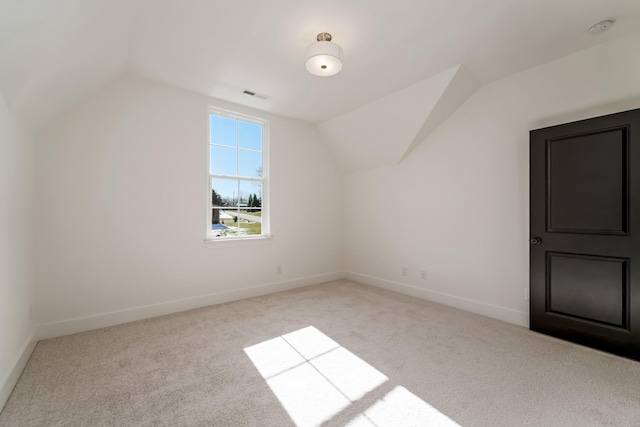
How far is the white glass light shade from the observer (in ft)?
7.64

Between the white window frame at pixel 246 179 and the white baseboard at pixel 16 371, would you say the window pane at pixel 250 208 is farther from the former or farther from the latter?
the white baseboard at pixel 16 371

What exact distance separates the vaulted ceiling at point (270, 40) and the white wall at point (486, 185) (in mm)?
238

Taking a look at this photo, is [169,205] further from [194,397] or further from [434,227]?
[434,227]

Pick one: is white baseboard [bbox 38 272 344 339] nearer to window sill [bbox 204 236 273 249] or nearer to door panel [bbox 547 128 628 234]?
window sill [bbox 204 236 273 249]

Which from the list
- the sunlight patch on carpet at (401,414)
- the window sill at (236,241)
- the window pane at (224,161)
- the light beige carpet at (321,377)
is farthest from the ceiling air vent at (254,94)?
the sunlight patch on carpet at (401,414)

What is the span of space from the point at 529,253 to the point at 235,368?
291 centimetres

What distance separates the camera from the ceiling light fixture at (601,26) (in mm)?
2184

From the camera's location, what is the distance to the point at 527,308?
2.86 meters

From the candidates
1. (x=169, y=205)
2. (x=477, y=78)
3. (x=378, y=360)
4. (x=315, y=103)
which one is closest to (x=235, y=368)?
(x=378, y=360)

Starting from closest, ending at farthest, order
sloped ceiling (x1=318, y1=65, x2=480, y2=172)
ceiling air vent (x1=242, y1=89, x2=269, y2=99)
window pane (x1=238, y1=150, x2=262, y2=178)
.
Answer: sloped ceiling (x1=318, y1=65, x2=480, y2=172)
ceiling air vent (x1=242, y1=89, x2=269, y2=99)
window pane (x1=238, y1=150, x2=262, y2=178)

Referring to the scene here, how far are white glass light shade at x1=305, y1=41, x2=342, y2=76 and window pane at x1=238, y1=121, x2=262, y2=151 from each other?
1.82 metres

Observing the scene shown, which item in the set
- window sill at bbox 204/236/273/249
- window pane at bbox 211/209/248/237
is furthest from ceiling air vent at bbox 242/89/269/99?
window sill at bbox 204/236/273/249

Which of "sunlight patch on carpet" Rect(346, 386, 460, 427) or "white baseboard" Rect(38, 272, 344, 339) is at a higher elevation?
"white baseboard" Rect(38, 272, 344, 339)

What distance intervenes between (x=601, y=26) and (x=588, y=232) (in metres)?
1.65
